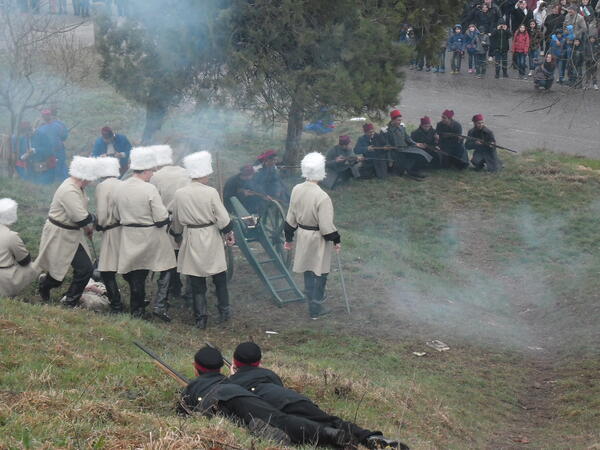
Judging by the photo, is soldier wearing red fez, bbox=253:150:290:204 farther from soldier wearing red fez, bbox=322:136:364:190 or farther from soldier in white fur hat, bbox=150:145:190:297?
soldier wearing red fez, bbox=322:136:364:190

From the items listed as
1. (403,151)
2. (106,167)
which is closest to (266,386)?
(106,167)

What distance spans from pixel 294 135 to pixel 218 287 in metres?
7.83

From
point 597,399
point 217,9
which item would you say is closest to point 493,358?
point 597,399

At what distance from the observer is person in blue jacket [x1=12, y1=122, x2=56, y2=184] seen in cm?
1636

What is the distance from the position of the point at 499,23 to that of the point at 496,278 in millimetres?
12308

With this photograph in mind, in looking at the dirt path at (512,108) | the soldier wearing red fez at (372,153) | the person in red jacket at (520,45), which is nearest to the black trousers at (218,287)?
the soldier wearing red fez at (372,153)

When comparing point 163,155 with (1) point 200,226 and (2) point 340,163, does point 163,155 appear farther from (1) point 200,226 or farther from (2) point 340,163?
(2) point 340,163

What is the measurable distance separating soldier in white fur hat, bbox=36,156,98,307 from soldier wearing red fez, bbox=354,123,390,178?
28.2 feet

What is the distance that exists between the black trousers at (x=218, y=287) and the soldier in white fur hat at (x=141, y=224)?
1.18 feet

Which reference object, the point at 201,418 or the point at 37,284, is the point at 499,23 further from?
the point at 201,418

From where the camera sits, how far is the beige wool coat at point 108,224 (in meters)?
10.3

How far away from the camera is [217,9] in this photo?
631 inches

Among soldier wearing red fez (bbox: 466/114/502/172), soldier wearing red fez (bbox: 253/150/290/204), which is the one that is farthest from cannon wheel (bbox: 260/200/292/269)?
soldier wearing red fez (bbox: 466/114/502/172)

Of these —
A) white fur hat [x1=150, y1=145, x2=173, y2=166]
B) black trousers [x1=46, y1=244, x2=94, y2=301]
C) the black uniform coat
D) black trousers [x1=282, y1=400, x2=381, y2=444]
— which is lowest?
black trousers [x1=46, y1=244, x2=94, y2=301]
